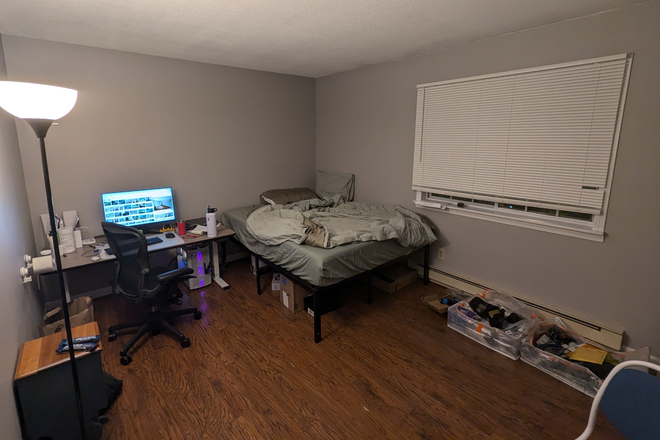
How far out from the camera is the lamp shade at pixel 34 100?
1156 mm

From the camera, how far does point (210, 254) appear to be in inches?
140

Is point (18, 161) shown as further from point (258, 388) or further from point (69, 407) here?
point (258, 388)

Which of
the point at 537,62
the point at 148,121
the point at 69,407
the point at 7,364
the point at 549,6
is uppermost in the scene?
the point at 549,6

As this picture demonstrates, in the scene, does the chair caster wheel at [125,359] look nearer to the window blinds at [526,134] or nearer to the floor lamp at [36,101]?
the floor lamp at [36,101]

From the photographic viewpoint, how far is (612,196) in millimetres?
2336

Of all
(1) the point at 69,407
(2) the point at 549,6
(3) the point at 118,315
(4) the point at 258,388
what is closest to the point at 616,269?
(2) the point at 549,6

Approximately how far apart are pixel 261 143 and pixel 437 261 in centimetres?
260

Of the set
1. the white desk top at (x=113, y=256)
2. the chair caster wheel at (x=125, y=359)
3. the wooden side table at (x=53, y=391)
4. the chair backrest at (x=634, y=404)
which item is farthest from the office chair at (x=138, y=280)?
the chair backrest at (x=634, y=404)

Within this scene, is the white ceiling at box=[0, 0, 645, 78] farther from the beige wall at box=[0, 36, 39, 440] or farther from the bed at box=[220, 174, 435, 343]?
the bed at box=[220, 174, 435, 343]

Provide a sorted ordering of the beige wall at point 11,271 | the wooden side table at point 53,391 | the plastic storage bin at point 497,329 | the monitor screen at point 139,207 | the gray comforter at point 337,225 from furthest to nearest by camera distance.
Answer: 1. the monitor screen at point 139,207
2. the gray comforter at point 337,225
3. the plastic storage bin at point 497,329
4. the wooden side table at point 53,391
5. the beige wall at point 11,271

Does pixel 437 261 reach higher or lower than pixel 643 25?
lower

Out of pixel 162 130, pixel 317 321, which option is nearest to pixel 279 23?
pixel 162 130

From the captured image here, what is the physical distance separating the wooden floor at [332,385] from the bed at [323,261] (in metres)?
0.35

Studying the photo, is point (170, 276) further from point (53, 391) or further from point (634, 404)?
point (634, 404)
